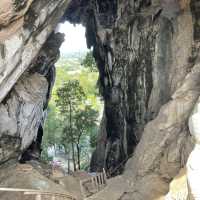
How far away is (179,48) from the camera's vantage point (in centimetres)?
1609

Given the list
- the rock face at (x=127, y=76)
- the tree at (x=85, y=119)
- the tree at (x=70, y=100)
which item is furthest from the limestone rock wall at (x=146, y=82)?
the tree at (x=70, y=100)

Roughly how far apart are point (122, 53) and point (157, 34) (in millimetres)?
2627

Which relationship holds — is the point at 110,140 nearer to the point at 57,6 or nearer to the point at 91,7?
the point at 91,7

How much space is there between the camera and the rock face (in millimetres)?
13744

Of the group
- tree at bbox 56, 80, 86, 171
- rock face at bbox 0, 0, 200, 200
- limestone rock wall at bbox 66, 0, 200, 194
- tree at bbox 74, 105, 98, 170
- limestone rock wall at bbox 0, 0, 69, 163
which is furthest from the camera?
tree at bbox 74, 105, 98, 170

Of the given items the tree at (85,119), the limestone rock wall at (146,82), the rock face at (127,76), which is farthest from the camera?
the tree at (85,119)

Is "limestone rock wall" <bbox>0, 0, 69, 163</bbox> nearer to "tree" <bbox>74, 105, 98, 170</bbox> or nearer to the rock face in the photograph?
the rock face

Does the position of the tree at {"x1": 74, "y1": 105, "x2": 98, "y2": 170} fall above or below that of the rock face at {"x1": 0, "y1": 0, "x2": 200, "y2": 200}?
below

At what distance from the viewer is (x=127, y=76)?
62.7ft

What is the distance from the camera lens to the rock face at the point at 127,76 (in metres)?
13.7

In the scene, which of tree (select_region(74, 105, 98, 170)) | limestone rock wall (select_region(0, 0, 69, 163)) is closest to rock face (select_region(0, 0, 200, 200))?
limestone rock wall (select_region(0, 0, 69, 163))

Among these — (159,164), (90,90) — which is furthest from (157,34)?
(90,90)

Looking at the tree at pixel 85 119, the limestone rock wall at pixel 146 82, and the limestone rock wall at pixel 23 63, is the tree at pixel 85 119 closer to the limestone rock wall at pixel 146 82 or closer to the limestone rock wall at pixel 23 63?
the limestone rock wall at pixel 146 82

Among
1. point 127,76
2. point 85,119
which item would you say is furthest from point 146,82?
point 85,119
